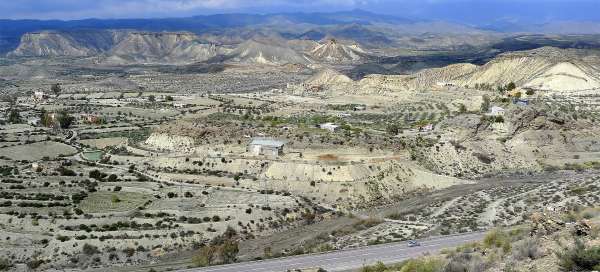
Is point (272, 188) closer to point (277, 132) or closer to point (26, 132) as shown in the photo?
point (277, 132)

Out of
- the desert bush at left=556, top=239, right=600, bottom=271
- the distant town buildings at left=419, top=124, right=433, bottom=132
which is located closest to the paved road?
the desert bush at left=556, top=239, right=600, bottom=271

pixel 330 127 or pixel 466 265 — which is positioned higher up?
pixel 466 265

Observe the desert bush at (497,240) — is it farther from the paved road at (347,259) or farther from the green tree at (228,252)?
the green tree at (228,252)

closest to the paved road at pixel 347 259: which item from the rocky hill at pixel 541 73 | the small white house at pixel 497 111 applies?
the small white house at pixel 497 111

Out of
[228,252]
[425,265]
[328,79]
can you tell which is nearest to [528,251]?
[425,265]

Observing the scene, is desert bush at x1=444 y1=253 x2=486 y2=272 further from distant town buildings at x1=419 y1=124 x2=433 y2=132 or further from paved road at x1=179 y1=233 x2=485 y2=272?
distant town buildings at x1=419 y1=124 x2=433 y2=132

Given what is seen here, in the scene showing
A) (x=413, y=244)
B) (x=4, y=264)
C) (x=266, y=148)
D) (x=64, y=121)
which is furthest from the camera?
(x=64, y=121)

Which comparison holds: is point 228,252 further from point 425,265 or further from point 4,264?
point 425,265
